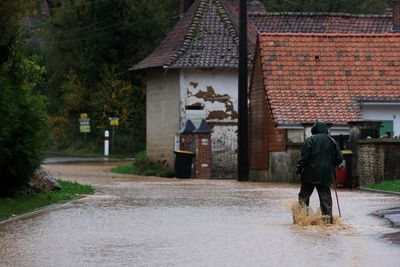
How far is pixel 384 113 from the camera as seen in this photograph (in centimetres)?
3656

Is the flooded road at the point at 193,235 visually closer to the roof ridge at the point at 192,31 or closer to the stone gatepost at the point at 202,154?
the stone gatepost at the point at 202,154

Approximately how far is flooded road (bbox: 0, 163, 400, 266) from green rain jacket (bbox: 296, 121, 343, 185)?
87 centimetres

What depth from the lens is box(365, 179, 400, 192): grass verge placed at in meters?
25.7

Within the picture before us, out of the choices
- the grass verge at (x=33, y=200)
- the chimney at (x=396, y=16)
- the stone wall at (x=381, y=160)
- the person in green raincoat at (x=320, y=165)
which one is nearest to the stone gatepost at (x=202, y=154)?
the stone wall at (x=381, y=160)

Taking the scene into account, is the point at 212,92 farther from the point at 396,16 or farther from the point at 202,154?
the point at 396,16

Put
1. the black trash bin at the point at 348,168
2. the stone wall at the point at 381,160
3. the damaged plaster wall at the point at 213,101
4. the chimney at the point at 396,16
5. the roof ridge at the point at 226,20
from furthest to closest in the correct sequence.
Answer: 1. the chimney at the point at 396,16
2. the roof ridge at the point at 226,20
3. the damaged plaster wall at the point at 213,101
4. the black trash bin at the point at 348,168
5. the stone wall at the point at 381,160

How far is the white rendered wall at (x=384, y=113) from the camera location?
36.4m

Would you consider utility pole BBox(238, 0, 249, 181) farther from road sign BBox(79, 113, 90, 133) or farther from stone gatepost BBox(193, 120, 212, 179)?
road sign BBox(79, 113, 90, 133)

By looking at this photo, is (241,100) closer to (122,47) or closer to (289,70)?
(289,70)

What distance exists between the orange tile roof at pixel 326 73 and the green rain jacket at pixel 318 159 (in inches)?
668

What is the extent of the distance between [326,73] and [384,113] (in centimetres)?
259

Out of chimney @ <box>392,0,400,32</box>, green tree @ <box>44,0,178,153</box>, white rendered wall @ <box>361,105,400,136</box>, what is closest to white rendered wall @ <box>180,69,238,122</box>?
white rendered wall @ <box>361,105,400,136</box>

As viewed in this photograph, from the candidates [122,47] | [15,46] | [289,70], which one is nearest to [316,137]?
[15,46]

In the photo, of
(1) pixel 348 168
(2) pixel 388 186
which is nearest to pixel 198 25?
(1) pixel 348 168
